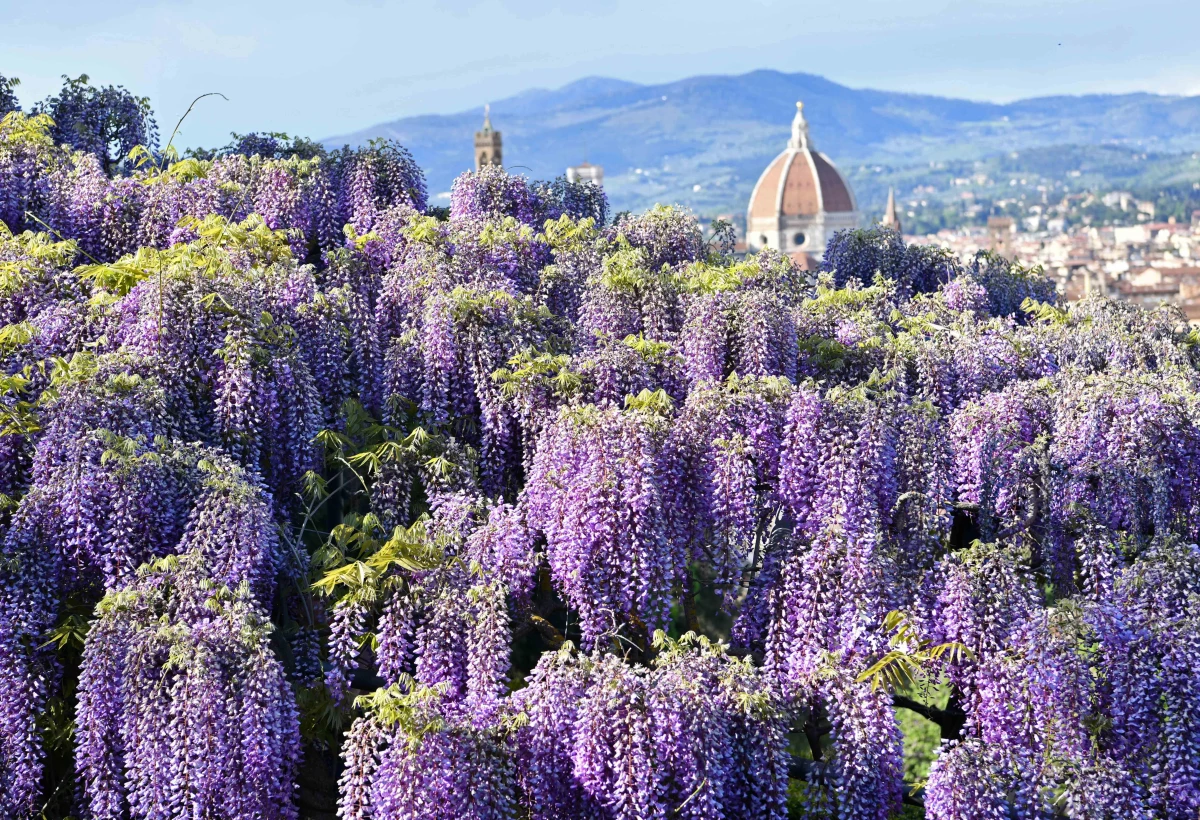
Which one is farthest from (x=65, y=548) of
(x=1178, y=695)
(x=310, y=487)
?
(x=1178, y=695)

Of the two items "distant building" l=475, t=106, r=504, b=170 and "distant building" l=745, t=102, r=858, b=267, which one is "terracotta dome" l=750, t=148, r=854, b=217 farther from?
"distant building" l=475, t=106, r=504, b=170

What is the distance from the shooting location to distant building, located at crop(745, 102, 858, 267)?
184m

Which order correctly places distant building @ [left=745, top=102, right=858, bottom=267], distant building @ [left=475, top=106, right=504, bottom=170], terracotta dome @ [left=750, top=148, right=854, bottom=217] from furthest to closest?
1. terracotta dome @ [left=750, top=148, right=854, bottom=217]
2. distant building @ [left=745, top=102, right=858, bottom=267]
3. distant building @ [left=475, top=106, right=504, bottom=170]

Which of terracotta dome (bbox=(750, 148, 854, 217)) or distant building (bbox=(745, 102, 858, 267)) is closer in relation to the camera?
distant building (bbox=(745, 102, 858, 267))

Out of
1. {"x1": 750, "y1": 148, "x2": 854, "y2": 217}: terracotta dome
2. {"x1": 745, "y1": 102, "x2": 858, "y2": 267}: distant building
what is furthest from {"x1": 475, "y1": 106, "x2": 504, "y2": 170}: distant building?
{"x1": 750, "y1": 148, "x2": 854, "y2": 217}: terracotta dome

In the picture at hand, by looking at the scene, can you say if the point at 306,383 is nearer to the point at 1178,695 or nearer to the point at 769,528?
the point at 769,528

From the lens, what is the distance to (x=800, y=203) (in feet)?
633

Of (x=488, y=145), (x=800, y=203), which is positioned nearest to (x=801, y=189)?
(x=800, y=203)

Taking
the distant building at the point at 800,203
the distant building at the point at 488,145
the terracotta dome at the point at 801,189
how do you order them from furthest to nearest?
1. the terracotta dome at the point at 801,189
2. the distant building at the point at 800,203
3. the distant building at the point at 488,145

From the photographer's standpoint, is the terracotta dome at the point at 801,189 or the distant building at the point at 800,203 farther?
the terracotta dome at the point at 801,189

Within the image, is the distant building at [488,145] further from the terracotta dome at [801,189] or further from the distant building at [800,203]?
the terracotta dome at [801,189]

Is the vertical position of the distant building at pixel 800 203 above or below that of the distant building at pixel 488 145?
below

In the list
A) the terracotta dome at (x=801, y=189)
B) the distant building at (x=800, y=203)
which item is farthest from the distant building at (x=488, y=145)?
the terracotta dome at (x=801, y=189)

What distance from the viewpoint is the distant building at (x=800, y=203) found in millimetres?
184125
